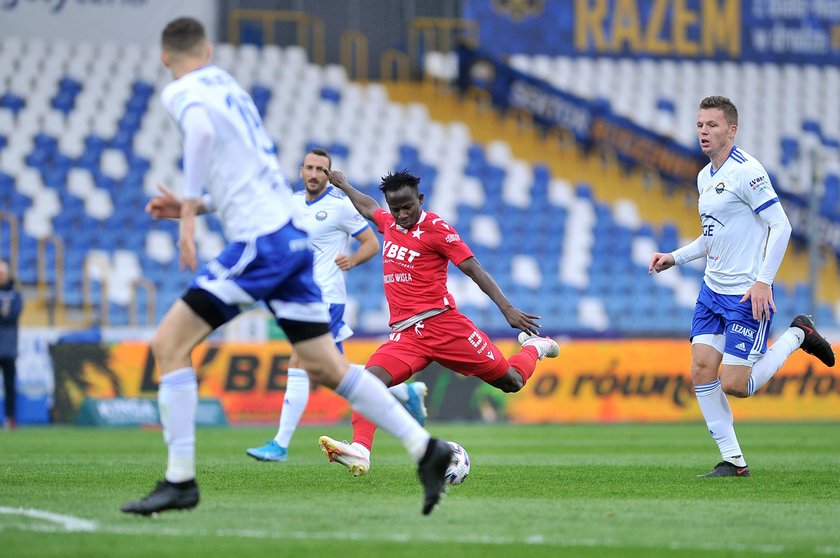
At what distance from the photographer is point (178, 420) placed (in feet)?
20.7

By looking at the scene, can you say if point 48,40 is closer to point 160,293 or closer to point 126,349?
point 160,293

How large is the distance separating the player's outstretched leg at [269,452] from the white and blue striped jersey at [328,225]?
1561 mm

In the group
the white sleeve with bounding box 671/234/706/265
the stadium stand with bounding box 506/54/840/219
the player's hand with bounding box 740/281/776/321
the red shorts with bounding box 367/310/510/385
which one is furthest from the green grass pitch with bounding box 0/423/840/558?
the stadium stand with bounding box 506/54/840/219

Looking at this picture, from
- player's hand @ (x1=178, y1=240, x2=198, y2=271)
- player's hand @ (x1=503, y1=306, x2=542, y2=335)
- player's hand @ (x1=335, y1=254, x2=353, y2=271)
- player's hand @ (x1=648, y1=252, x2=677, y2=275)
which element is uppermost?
player's hand @ (x1=178, y1=240, x2=198, y2=271)

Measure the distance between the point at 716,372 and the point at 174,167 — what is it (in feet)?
52.5

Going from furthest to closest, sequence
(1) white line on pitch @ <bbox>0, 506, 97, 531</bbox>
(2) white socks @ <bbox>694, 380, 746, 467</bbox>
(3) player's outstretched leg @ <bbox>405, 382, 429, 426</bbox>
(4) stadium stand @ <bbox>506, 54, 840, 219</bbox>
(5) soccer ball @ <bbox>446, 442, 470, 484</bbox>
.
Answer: (4) stadium stand @ <bbox>506, 54, 840, 219</bbox>, (3) player's outstretched leg @ <bbox>405, 382, 429, 426</bbox>, (2) white socks @ <bbox>694, 380, 746, 467</bbox>, (5) soccer ball @ <bbox>446, 442, 470, 484</bbox>, (1) white line on pitch @ <bbox>0, 506, 97, 531</bbox>

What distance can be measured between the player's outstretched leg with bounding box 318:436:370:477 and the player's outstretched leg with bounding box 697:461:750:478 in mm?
2569

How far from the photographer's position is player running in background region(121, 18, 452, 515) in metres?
6.27

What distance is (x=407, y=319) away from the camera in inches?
357

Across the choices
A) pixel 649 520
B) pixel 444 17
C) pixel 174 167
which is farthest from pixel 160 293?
pixel 649 520

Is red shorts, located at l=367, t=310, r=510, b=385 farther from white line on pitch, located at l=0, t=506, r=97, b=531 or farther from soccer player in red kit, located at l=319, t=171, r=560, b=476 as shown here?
white line on pitch, located at l=0, t=506, r=97, b=531

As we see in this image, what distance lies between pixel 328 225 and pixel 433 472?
4.83 meters

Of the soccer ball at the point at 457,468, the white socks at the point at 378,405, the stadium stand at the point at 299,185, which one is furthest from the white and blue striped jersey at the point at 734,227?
the stadium stand at the point at 299,185

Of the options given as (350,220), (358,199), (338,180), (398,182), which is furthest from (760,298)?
(350,220)
